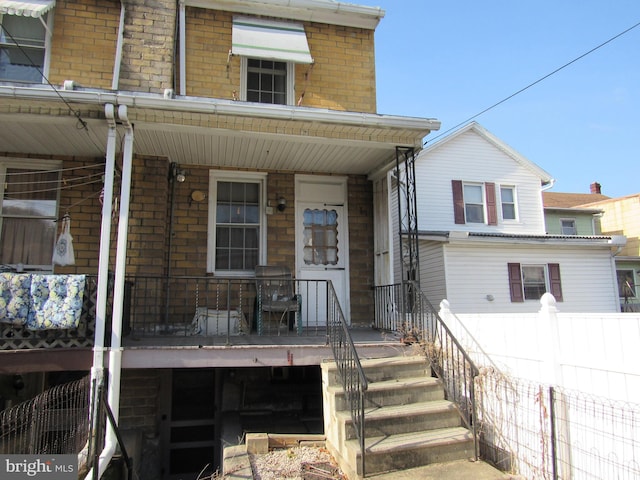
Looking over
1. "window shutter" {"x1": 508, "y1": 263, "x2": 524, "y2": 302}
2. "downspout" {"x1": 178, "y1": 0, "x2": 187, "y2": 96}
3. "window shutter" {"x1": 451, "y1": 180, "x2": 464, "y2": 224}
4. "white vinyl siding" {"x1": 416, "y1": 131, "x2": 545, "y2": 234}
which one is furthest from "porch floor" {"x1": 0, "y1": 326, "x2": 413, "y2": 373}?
"window shutter" {"x1": 451, "y1": 180, "x2": 464, "y2": 224}

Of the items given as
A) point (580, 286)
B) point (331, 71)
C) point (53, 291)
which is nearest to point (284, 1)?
point (331, 71)

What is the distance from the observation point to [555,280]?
12.6m

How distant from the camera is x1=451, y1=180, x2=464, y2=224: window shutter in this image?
14102 mm

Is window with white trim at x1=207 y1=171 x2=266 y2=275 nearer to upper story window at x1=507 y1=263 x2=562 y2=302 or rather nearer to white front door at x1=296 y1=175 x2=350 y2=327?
white front door at x1=296 y1=175 x2=350 y2=327

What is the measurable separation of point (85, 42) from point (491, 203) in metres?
12.1

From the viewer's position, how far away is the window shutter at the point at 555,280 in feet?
41.3

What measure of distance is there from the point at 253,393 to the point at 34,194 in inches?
177

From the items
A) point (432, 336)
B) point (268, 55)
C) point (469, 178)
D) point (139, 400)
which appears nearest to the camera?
point (432, 336)

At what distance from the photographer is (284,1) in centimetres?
769

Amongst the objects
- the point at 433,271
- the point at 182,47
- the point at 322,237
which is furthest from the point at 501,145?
the point at 182,47

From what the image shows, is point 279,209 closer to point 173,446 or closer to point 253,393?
point 253,393

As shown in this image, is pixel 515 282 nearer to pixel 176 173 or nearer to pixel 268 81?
pixel 268 81

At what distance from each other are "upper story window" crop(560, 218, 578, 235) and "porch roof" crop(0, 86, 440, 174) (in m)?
15.9

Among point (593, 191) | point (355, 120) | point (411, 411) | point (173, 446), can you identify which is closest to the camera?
point (411, 411)
